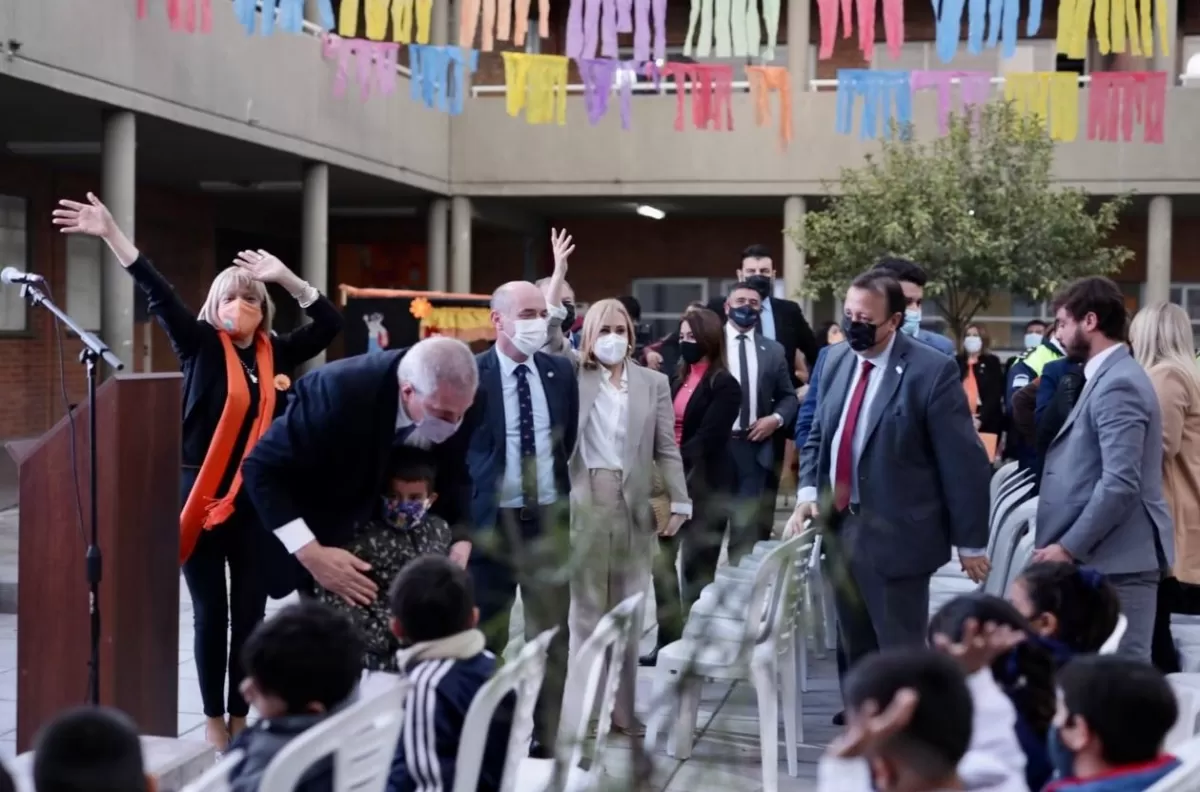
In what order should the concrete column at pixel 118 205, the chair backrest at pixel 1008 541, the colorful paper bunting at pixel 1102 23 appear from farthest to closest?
the concrete column at pixel 118 205 < the colorful paper bunting at pixel 1102 23 < the chair backrest at pixel 1008 541

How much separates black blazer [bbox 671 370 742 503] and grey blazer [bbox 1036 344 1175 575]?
96.6 inches

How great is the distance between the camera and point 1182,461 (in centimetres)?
573

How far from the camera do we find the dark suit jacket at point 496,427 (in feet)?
18.1

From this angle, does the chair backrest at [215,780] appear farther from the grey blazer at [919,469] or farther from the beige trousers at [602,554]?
the grey blazer at [919,469]

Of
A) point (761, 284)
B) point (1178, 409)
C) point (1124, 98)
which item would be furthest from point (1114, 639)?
point (1124, 98)

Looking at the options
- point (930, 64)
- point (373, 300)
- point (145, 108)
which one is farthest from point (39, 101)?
point (930, 64)

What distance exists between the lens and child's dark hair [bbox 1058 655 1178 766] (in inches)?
116

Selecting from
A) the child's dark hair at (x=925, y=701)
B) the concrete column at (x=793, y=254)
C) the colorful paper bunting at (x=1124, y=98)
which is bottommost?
the child's dark hair at (x=925, y=701)

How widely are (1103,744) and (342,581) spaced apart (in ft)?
7.03

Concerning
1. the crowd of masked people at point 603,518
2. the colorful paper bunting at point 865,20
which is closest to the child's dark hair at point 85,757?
the crowd of masked people at point 603,518

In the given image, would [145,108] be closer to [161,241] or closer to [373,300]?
[373,300]

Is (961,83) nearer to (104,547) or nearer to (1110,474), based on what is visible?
(1110,474)

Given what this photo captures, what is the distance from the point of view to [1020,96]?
1738 cm

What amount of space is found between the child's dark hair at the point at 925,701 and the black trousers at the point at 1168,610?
12.0ft
